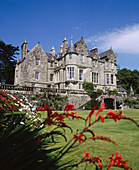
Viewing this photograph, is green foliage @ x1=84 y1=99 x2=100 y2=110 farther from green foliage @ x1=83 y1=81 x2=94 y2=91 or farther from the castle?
the castle

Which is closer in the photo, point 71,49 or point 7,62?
point 71,49

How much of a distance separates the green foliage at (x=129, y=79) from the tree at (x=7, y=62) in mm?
38481

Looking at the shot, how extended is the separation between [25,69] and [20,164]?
1168 inches

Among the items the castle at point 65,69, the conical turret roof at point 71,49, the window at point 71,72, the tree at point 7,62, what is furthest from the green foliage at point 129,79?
the tree at point 7,62

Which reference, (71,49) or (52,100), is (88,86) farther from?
(52,100)

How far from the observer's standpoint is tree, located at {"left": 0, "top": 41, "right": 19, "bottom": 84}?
3272cm

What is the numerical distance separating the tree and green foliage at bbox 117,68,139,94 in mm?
38481

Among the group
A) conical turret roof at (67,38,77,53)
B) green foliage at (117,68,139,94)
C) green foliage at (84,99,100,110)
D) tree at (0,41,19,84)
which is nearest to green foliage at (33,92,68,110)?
green foliage at (84,99,100,110)

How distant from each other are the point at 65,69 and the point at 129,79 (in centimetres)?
3399

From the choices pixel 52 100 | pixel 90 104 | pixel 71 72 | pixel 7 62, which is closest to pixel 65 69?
pixel 71 72

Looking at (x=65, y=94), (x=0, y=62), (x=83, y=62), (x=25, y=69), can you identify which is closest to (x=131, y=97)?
(x=83, y=62)

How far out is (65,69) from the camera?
30.2 m

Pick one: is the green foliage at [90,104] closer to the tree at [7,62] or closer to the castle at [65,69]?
the castle at [65,69]

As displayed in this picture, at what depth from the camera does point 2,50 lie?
33.8 meters
